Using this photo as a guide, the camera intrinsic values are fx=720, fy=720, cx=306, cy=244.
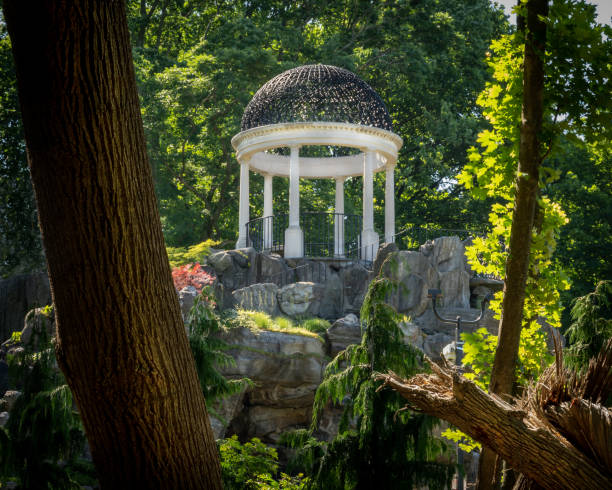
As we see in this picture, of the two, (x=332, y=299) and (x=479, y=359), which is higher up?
(x=479, y=359)

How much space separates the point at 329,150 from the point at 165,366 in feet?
93.5

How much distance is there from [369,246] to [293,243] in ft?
7.31

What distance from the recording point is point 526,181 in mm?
4496

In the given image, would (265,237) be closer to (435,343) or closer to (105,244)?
(435,343)

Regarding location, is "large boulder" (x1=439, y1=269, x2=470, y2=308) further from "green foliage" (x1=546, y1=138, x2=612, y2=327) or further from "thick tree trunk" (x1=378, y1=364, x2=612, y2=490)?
"thick tree trunk" (x1=378, y1=364, x2=612, y2=490)

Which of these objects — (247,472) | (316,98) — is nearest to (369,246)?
(316,98)

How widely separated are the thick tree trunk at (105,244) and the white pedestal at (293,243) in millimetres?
16346

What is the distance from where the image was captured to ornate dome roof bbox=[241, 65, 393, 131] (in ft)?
67.7

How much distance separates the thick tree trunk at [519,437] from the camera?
11.1 ft

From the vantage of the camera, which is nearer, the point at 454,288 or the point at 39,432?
the point at 39,432

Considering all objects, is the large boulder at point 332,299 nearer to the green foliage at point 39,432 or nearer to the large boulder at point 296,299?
the large boulder at point 296,299

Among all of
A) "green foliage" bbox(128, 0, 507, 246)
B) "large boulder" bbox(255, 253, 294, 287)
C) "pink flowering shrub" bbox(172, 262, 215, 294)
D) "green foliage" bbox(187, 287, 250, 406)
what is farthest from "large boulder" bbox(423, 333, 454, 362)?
"green foliage" bbox(128, 0, 507, 246)

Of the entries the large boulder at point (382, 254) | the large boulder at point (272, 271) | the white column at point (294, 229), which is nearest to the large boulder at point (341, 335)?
the large boulder at point (382, 254)

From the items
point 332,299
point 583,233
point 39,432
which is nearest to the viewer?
point 39,432
